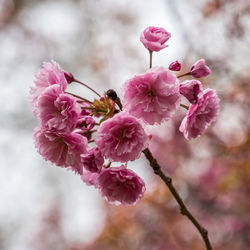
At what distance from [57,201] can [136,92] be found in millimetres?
6289

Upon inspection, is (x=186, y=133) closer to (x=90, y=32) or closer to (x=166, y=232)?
(x=166, y=232)

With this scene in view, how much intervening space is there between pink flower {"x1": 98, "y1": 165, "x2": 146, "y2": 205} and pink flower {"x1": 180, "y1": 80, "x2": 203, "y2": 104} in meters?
0.28

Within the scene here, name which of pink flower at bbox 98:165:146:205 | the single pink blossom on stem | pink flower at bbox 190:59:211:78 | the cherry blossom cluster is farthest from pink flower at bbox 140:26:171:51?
pink flower at bbox 98:165:146:205

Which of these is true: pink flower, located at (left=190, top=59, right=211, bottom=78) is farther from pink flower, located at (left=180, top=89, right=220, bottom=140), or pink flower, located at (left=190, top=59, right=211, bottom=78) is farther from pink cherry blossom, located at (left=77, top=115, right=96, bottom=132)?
pink cherry blossom, located at (left=77, top=115, right=96, bottom=132)

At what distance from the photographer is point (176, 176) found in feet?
13.2

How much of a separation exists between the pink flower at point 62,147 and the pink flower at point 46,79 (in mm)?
76

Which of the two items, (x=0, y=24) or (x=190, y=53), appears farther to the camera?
(x=0, y=24)

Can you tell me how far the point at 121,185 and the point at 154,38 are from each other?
1.42 feet

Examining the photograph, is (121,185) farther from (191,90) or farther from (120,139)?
(191,90)

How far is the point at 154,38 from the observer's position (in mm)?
946

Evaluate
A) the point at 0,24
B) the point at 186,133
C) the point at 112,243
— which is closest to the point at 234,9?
the point at 186,133

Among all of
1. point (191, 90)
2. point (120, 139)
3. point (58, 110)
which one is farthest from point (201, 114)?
point (58, 110)

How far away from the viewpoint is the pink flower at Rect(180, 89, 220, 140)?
94 cm

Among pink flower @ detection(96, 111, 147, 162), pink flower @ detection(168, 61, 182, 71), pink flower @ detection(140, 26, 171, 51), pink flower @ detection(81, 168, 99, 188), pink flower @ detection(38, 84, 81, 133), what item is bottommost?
pink flower @ detection(81, 168, 99, 188)
